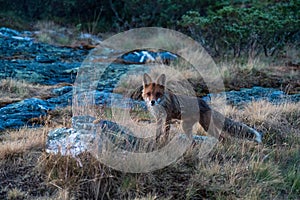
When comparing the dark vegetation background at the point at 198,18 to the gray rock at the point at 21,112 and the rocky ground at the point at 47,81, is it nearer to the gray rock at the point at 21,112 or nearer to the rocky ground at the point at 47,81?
the rocky ground at the point at 47,81

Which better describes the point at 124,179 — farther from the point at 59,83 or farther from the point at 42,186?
the point at 59,83

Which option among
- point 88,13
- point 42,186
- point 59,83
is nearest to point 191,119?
point 42,186

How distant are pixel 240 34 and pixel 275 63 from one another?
1.55m

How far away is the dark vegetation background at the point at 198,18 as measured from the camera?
13086 millimetres

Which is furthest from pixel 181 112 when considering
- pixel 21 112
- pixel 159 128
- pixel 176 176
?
pixel 21 112

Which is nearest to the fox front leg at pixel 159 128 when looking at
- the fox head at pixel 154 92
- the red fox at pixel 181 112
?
the red fox at pixel 181 112

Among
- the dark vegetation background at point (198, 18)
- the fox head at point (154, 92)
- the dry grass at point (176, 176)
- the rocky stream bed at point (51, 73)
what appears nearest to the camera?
the dry grass at point (176, 176)

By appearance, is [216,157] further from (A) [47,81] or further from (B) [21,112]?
(A) [47,81]

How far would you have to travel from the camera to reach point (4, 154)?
4449 millimetres

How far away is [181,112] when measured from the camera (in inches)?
210

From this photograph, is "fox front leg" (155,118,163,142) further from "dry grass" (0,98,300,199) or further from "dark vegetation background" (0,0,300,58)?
"dark vegetation background" (0,0,300,58)

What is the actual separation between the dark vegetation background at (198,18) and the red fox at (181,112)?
7228 mm

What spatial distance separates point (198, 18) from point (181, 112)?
845 centimetres

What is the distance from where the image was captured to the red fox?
5.18 m
